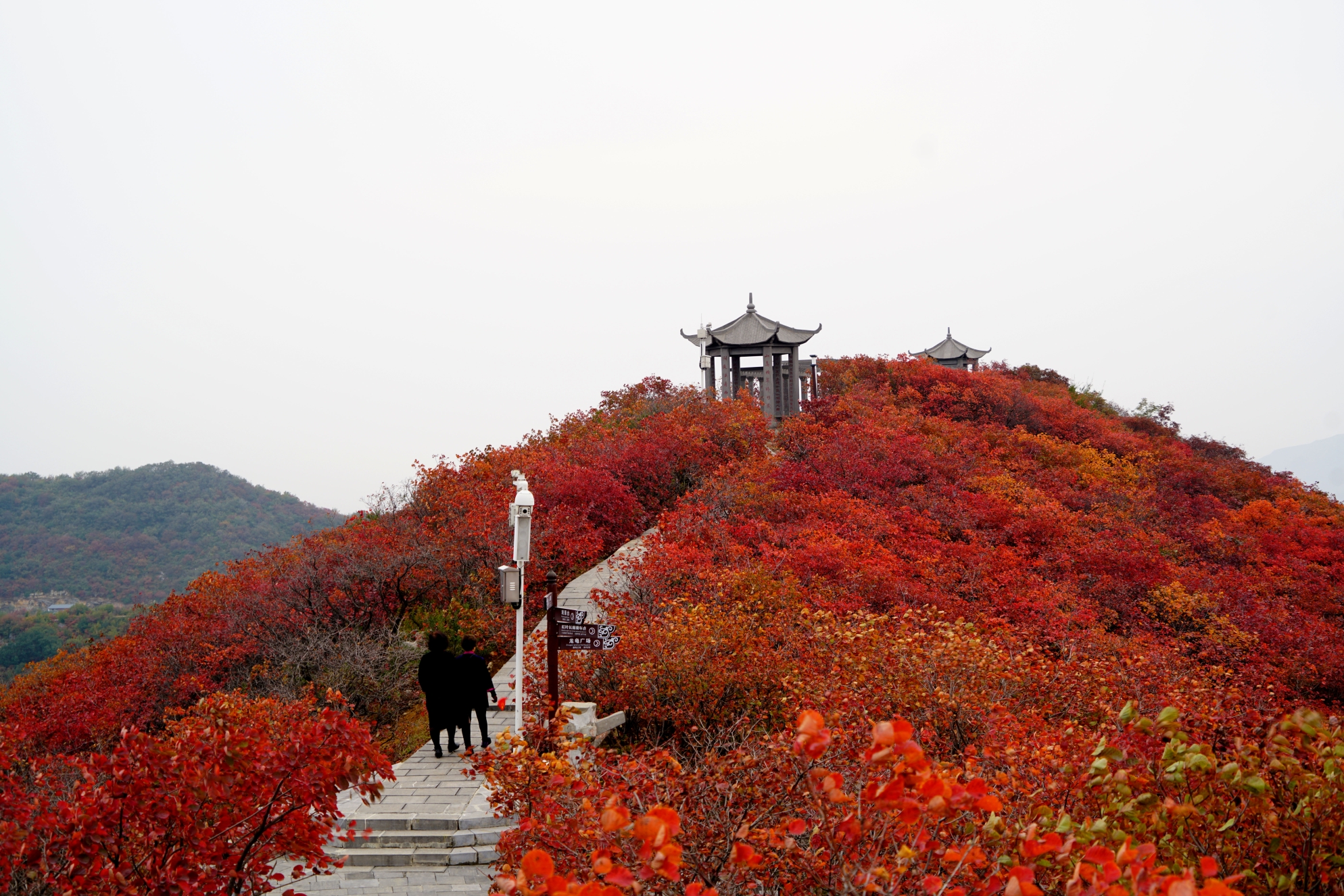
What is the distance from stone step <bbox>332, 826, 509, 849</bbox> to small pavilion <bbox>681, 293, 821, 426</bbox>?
17.8m

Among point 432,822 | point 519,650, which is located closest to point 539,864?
point 432,822

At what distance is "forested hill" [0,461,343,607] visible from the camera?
49500 millimetres

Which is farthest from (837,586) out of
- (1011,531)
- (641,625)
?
(1011,531)

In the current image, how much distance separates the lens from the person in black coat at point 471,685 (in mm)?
8086

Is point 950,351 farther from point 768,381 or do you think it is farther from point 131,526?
point 131,526

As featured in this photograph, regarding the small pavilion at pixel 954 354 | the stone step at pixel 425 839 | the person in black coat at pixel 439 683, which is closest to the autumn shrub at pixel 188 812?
the stone step at pixel 425 839

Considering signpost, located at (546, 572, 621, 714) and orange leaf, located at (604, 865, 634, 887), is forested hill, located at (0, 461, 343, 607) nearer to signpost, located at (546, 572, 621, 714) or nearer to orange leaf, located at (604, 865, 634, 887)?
signpost, located at (546, 572, 621, 714)

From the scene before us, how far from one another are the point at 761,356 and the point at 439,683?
63.6 feet

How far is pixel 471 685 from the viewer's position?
26.9 feet

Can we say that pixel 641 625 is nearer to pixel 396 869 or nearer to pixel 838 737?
pixel 396 869

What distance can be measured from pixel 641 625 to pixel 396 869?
3.46 meters

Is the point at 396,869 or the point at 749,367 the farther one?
the point at 749,367

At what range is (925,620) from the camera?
9.83m

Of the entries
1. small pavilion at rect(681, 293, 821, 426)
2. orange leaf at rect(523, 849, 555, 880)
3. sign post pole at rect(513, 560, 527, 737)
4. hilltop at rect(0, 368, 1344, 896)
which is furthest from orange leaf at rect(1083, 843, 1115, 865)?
small pavilion at rect(681, 293, 821, 426)
